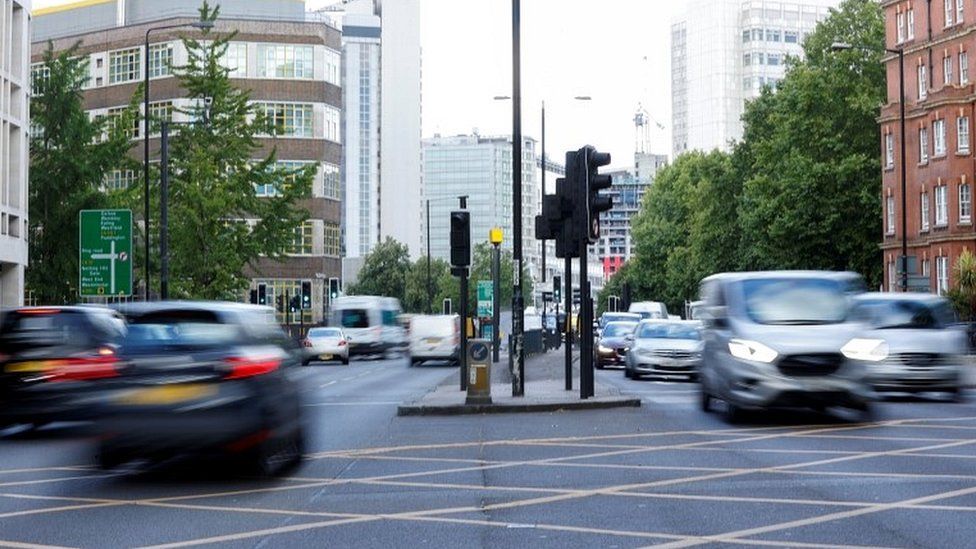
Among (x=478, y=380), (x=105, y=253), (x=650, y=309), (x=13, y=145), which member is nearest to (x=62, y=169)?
(x=13, y=145)

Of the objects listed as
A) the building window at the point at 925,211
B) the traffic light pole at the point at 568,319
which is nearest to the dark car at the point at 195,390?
the traffic light pole at the point at 568,319

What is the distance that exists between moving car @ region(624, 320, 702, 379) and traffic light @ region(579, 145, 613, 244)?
10.8 m

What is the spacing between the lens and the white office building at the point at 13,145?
5269cm

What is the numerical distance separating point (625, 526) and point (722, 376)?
32.5ft

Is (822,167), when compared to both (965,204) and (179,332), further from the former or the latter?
(179,332)

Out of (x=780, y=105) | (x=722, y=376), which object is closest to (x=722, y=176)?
(x=780, y=105)

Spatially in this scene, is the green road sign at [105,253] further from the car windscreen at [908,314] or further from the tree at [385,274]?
the tree at [385,274]

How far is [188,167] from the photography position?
190 ft

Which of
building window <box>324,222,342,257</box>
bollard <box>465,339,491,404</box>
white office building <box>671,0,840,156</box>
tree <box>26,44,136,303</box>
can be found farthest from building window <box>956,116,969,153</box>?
white office building <box>671,0,840,156</box>

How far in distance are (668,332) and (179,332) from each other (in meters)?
23.3

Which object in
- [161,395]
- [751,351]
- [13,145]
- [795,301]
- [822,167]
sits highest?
[822,167]

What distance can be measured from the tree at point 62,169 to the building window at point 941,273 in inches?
1381

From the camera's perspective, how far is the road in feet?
32.8

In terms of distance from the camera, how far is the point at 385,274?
122 meters
